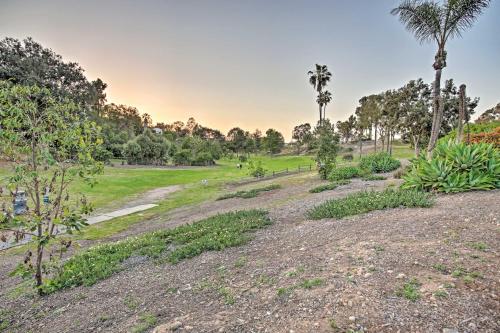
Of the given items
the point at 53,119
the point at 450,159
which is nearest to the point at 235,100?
the point at 450,159

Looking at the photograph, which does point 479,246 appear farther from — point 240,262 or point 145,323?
point 145,323

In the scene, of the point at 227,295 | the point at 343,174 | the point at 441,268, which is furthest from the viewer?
the point at 343,174

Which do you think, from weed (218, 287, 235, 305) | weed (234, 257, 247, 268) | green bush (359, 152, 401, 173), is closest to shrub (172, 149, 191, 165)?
green bush (359, 152, 401, 173)

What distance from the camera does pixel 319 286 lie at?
4.14m

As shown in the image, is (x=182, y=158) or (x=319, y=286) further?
(x=182, y=158)

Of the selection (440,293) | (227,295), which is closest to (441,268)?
(440,293)

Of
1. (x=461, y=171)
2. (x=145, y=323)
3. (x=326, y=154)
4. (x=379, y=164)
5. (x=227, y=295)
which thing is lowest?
(x=145, y=323)

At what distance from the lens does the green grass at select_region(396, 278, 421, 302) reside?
3515mm

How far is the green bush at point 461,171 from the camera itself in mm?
9234

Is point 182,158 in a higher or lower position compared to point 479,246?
lower

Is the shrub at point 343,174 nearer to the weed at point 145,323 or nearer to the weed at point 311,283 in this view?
the weed at point 311,283

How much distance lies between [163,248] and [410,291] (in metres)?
5.96

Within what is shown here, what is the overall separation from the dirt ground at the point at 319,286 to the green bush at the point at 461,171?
1.80 metres

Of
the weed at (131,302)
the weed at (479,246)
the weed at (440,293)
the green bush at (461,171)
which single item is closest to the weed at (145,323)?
the weed at (131,302)
